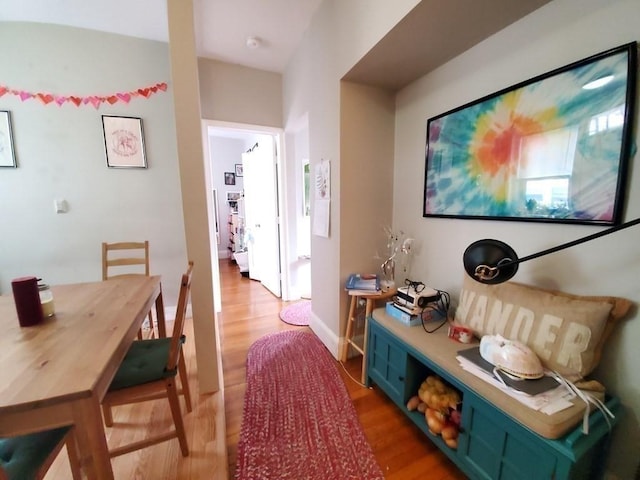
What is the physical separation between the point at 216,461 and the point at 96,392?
790 millimetres

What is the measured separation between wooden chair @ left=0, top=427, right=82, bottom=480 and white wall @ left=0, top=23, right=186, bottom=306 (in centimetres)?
198

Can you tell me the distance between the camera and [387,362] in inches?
58.6

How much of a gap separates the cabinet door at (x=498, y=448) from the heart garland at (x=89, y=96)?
336 cm

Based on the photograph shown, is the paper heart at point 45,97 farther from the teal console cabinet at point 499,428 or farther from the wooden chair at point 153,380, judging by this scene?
the teal console cabinet at point 499,428

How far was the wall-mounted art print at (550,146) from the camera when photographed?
3.05 ft

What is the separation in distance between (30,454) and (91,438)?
0.28 m

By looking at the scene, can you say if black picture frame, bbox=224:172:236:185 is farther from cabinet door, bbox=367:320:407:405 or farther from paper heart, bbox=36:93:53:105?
cabinet door, bbox=367:320:407:405

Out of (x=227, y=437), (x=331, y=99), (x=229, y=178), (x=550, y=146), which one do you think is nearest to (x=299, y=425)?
(x=227, y=437)

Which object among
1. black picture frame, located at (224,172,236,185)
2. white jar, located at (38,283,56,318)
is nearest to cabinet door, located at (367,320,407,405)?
white jar, located at (38,283,56,318)

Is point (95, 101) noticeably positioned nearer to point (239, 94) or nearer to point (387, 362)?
point (239, 94)

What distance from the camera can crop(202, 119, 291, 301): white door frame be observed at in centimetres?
267

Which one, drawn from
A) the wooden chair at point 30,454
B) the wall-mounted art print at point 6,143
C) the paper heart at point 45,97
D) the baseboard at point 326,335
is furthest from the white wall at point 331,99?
the wall-mounted art print at point 6,143

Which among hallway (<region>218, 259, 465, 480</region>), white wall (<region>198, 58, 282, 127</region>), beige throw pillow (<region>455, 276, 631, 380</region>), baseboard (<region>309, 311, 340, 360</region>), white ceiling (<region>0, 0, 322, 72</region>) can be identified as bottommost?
hallway (<region>218, 259, 465, 480</region>)

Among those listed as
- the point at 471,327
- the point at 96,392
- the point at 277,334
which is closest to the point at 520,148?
the point at 471,327
